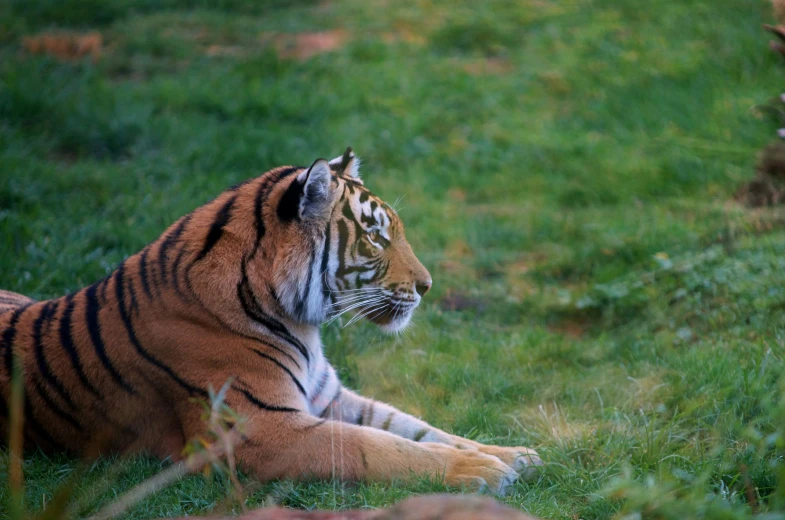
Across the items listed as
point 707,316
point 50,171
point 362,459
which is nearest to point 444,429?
point 362,459

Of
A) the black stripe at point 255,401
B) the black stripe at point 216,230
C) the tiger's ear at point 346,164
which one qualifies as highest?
the tiger's ear at point 346,164

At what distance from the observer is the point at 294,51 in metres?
9.45

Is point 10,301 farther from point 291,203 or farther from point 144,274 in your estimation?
point 291,203

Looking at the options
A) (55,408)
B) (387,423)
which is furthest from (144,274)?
(387,423)

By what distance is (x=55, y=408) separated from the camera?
3.56 m

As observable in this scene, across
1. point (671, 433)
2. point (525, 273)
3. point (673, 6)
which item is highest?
point (673, 6)

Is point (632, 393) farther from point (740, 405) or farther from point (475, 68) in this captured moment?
point (475, 68)

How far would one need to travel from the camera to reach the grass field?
11.5ft

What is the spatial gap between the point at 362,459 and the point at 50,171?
411cm

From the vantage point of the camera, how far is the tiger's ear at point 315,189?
3.43m

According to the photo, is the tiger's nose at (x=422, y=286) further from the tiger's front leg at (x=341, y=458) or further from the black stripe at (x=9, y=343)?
the black stripe at (x=9, y=343)

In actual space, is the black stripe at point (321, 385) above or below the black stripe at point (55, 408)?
below

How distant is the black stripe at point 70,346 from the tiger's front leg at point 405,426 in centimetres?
103

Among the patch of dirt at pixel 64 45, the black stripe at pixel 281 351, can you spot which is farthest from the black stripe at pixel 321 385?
the patch of dirt at pixel 64 45
